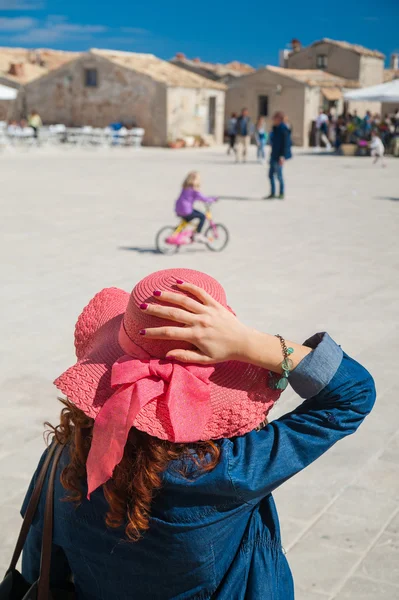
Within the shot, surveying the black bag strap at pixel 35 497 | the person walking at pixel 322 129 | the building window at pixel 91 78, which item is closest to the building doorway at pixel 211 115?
the person walking at pixel 322 129

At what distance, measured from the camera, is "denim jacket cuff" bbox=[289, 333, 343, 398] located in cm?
161

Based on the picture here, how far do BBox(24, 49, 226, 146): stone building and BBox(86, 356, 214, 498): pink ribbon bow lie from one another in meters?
35.4

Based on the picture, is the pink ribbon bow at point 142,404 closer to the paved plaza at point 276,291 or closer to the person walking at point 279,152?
the paved plaza at point 276,291

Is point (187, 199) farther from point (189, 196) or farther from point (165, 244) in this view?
point (165, 244)

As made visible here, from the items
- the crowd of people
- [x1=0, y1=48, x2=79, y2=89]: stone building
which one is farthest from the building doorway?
[x1=0, y1=48, x2=79, y2=89]: stone building

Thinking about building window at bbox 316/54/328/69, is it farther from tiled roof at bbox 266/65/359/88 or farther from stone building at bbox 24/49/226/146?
stone building at bbox 24/49/226/146

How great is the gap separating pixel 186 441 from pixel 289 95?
136 feet

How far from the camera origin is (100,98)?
37.9 meters

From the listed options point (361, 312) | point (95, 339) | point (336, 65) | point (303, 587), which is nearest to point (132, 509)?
point (95, 339)

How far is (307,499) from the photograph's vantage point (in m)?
3.91

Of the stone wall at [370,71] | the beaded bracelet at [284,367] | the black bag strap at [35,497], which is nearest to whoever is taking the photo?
the beaded bracelet at [284,367]

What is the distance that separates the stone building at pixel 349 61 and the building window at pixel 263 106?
7.43 m

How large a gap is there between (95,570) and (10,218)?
11.7m

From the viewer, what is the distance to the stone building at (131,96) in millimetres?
36406
